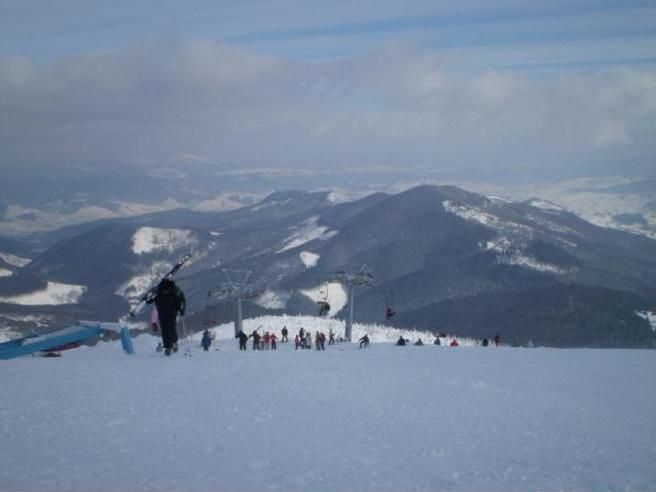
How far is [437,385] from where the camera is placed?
63.5ft

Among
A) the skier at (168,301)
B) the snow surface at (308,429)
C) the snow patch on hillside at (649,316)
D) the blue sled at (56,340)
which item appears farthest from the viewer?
the snow patch on hillside at (649,316)

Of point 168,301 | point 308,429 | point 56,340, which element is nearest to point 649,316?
point 56,340

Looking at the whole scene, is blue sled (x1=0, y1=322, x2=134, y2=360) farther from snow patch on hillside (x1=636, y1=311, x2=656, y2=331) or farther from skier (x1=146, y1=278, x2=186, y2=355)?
snow patch on hillside (x1=636, y1=311, x2=656, y2=331)

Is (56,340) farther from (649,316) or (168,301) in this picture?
(649,316)

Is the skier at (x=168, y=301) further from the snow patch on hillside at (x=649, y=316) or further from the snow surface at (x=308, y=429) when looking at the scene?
the snow patch on hillside at (x=649, y=316)

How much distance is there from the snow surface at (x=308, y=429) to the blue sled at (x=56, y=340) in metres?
9.07

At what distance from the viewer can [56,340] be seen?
33.5 metres

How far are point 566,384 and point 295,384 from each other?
10255mm

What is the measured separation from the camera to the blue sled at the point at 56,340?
99.8 feet

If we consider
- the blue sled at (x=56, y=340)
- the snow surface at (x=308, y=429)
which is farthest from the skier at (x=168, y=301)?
the blue sled at (x=56, y=340)

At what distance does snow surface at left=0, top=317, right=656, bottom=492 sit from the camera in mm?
10609

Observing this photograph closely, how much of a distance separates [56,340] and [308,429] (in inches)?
977

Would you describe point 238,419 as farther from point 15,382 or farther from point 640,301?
point 640,301

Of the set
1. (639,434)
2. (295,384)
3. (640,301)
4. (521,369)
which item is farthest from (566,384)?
(640,301)
